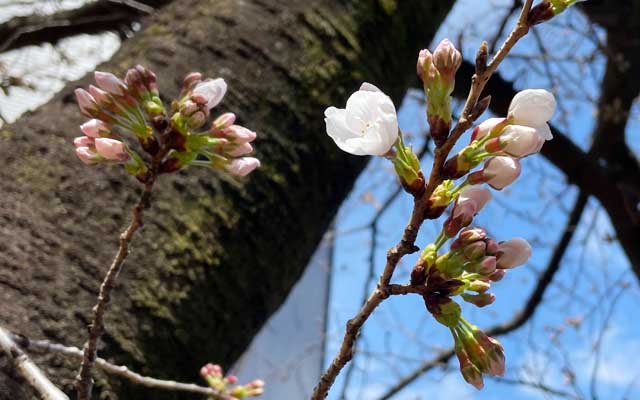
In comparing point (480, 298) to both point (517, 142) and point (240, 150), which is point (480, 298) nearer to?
point (517, 142)

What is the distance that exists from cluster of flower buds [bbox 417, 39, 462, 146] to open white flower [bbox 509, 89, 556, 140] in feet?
0.16

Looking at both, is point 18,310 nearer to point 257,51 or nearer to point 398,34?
point 257,51

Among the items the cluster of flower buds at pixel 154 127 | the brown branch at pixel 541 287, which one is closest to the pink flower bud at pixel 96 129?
the cluster of flower buds at pixel 154 127

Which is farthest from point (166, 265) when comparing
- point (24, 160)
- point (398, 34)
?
point (398, 34)

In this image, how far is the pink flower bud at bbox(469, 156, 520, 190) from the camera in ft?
1.51

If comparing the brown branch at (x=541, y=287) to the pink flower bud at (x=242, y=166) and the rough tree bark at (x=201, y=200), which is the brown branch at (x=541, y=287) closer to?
the rough tree bark at (x=201, y=200)

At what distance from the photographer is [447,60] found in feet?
1.55

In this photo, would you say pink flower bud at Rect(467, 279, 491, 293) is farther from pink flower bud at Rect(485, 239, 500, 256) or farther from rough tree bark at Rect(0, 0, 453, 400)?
rough tree bark at Rect(0, 0, 453, 400)

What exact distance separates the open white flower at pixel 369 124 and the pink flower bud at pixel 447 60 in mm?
48

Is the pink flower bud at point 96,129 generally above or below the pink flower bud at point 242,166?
below

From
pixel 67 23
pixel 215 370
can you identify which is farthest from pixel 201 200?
pixel 67 23

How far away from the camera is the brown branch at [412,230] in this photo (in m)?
0.41

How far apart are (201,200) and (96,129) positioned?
0.35 m

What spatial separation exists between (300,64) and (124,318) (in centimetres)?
47
